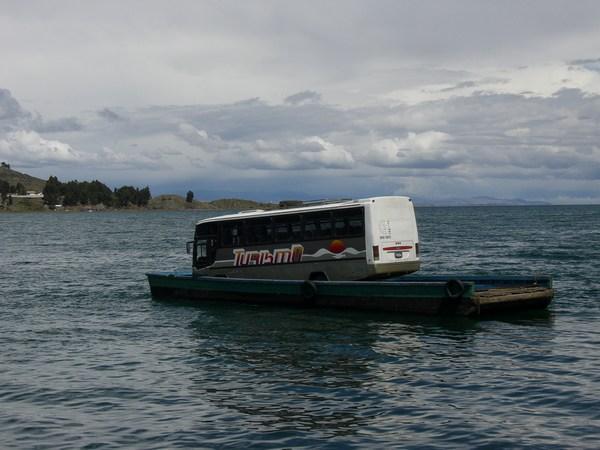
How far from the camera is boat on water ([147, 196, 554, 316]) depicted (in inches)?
1040

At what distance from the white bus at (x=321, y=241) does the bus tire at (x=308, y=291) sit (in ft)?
3.16

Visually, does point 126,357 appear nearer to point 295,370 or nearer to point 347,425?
point 295,370

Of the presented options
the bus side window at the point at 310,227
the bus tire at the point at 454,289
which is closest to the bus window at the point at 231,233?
the bus side window at the point at 310,227

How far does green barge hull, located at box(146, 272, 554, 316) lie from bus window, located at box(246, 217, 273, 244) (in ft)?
5.78

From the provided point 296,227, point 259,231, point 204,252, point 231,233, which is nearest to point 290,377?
point 296,227

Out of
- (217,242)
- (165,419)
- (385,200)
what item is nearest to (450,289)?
(385,200)

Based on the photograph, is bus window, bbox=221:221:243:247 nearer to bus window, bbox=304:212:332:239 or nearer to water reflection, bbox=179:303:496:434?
water reflection, bbox=179:303:496:434

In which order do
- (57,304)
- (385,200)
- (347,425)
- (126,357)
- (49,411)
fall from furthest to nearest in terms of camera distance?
(57,304)
(385,200)
(126,357)
(49,411)
(347,425)

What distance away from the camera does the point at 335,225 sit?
28.8 meters

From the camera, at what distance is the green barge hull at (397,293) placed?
2567 centimetres

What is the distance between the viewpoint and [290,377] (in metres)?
18.0

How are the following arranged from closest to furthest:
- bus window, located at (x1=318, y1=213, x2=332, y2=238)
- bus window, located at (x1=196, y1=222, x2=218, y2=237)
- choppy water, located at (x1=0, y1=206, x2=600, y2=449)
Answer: choppy water, located at (x1=0, y1=206, x2=600, y2=449) < bus window, located at (x1=318, y1=213, x2=332, y2=238) < bus window, located at (x1=196, y1=222, x2=218, y2=237)

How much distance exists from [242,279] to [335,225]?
4.61 m

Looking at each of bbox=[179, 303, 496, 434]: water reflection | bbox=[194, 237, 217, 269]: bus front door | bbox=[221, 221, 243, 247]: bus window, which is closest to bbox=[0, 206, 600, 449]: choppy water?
bbox=[179, 303, 496, 434]: water reflection
